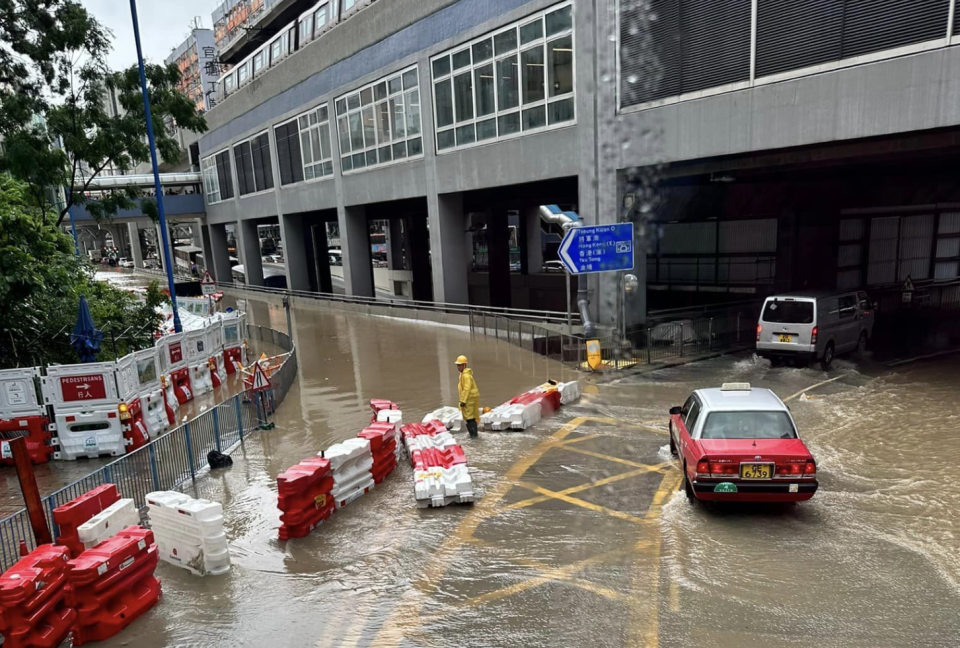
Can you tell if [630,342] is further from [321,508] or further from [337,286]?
[337,286]

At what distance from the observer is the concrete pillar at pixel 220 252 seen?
5691 cm

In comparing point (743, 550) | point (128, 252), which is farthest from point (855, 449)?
point (128, 252)

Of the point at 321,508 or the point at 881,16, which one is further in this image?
the point at 881,16

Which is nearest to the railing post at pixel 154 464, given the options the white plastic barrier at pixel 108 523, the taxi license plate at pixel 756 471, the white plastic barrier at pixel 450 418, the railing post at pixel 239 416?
the white plastic barrier at pixel 108 523

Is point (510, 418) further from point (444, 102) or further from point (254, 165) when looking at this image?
point (254, 165)

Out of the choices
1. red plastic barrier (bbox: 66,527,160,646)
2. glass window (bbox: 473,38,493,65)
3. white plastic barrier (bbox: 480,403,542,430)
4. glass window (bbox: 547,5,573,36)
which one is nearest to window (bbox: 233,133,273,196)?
glass window (bbox: 473,38,493,65)

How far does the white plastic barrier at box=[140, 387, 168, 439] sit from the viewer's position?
12.8 meters

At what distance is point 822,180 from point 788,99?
441 inches

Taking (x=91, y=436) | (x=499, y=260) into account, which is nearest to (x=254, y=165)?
(x=499, y=260)

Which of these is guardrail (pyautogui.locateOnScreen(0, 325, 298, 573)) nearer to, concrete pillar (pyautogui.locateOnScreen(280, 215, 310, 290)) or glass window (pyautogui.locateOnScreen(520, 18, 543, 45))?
glass window (pyautogui.locateOnScreen(520, 18, 543, 45))

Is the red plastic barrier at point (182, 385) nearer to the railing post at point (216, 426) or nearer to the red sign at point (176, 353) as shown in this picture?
the red sign at point (176, 353)

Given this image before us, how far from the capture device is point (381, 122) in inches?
1188

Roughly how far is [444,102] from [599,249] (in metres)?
12.0

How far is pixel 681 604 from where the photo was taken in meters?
6.00
